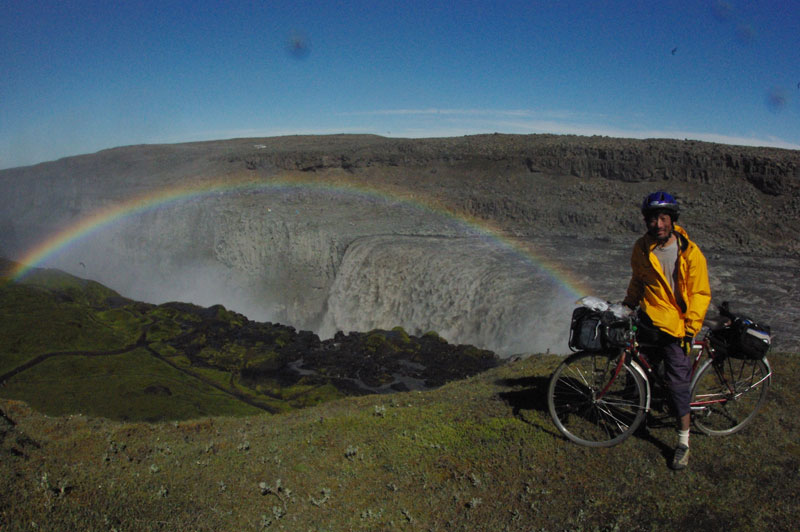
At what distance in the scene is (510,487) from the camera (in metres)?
4.97

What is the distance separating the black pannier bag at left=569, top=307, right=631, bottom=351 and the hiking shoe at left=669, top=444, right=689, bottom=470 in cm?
114

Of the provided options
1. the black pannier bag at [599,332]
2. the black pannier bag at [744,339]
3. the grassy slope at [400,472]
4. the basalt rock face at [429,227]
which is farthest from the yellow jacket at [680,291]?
the basalt rock face at [429,227]

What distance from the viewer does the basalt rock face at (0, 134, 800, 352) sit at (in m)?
19.7

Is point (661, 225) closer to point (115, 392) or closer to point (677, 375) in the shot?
point (677, 375)

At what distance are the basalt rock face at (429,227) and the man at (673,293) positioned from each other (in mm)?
9693

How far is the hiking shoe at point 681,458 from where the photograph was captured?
503 cm

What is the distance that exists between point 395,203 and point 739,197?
17.2 meters

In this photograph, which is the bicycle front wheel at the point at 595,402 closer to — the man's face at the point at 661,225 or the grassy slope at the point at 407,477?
the grassy slope at the point at 407,477

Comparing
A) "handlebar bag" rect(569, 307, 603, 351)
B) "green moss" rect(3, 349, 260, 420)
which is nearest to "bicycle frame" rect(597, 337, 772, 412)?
"handlebar bag" rect(569, 307, 603, 351)

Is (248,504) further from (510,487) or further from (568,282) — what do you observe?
(568,282)

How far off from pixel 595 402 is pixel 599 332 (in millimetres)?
921

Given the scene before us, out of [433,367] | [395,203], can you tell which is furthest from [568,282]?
[395,203]

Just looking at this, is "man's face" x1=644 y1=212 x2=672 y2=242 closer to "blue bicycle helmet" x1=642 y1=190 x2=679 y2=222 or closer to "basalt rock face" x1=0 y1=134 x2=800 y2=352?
"blue bicycle helmet" x1=642 y1=190 x2=679 y2=222

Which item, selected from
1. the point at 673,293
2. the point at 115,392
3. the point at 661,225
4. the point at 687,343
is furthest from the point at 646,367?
the point at 115,392
